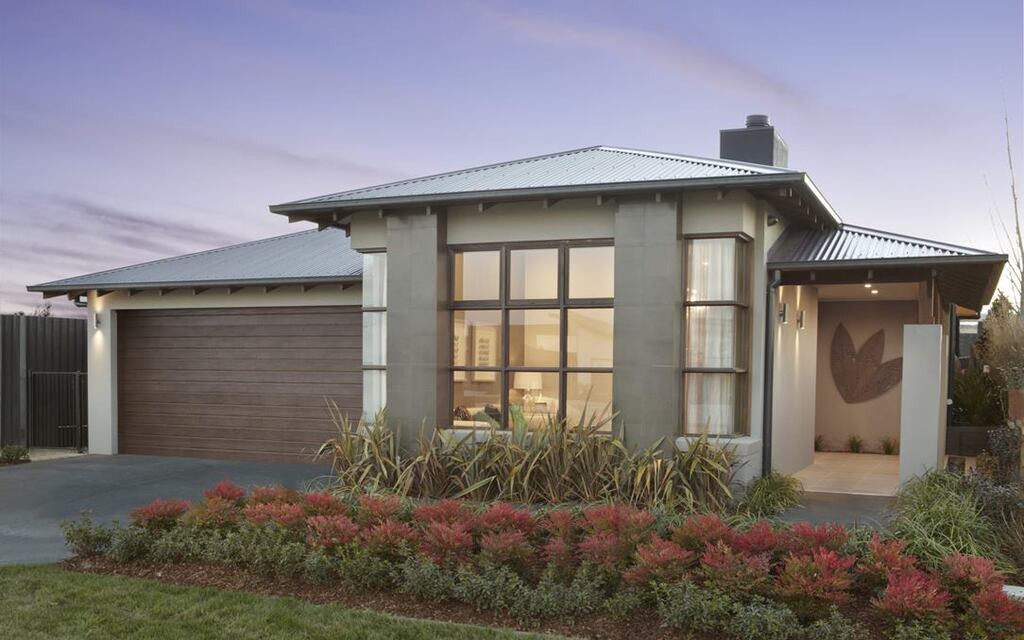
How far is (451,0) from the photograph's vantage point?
13125mm

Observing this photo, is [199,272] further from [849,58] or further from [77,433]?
[849,58]

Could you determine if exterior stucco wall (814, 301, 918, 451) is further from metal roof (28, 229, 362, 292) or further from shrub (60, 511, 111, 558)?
shrub (60, 511, 111, 558)

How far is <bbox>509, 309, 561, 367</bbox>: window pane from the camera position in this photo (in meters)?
10.2

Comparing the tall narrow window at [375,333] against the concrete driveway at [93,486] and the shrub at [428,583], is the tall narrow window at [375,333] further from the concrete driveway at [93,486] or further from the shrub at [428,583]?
the shrub at [428,583]

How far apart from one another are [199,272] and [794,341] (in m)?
9.60

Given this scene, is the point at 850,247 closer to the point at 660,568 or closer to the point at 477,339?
the point at 477,339

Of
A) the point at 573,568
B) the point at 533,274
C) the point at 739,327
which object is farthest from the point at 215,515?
the point at 739,327

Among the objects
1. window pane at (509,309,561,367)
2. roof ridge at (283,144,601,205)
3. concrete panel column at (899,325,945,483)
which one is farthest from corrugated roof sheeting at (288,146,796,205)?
concrete panel column at (899,325,945,483)

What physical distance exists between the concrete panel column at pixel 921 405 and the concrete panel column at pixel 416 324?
5.35 m

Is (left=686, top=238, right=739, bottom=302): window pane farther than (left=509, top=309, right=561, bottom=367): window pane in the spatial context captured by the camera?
No

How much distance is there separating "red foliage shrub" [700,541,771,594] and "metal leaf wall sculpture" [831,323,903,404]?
36.5 ft

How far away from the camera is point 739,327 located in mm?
9898

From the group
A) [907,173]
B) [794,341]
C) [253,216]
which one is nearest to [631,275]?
[794,341]

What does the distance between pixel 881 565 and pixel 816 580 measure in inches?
21.8
